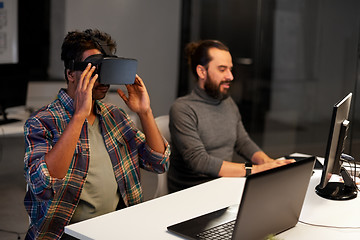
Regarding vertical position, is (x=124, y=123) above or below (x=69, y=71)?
below

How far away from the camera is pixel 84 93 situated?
2.04 metres

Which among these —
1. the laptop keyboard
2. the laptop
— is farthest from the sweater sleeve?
the laptop keyboard

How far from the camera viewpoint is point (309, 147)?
4.43m

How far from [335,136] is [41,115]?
1.14m

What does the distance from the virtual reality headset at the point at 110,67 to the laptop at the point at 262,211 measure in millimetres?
612

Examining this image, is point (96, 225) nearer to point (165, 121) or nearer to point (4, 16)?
point (165, 121)

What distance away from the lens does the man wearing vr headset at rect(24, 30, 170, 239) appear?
2.01 metres

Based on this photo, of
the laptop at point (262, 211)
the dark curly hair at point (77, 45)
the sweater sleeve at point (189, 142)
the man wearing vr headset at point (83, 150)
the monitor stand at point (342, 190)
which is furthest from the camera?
the sweater sleeve at point (189, 142)

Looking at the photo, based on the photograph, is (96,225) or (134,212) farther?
(134,212)

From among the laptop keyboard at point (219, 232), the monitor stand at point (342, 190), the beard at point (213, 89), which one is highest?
the beard at point (213, 89)

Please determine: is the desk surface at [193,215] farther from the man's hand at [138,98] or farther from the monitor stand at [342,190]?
the man's hand at [138,98]

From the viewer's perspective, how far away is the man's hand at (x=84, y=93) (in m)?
2.03

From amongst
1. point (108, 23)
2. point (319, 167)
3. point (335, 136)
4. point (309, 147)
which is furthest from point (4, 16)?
point (335, 136)

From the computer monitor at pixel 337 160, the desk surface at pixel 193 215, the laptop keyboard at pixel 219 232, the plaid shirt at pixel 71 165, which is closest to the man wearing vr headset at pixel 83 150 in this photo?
the plaid shirt at pixel 71 165
